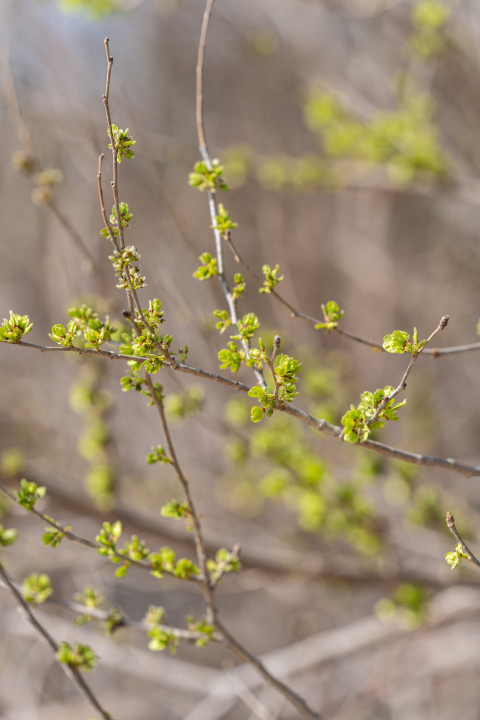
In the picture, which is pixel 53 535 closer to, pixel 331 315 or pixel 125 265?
pixel 125 265

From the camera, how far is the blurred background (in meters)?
2.74

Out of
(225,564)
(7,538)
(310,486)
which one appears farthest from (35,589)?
(310,486)

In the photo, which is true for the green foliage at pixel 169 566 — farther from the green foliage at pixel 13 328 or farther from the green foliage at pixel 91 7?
the green foliage at pixel 91 7

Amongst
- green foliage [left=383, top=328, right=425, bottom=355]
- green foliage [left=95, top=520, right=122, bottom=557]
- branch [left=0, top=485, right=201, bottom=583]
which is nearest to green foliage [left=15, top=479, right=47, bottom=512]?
branch [left=0, top=485, right=201, bottom=583]

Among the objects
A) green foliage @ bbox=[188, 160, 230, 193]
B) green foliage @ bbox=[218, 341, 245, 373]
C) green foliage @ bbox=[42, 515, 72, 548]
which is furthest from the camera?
green foliage @ bbox=[188, 160, 230, 193]

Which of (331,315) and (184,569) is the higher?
(331,315)

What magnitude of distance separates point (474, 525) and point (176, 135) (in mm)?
4634

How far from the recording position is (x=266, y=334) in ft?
8.12

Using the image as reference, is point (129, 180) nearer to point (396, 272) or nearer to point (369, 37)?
point (369, 37)

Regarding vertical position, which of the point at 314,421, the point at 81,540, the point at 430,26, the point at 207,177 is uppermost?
the point at 430,26

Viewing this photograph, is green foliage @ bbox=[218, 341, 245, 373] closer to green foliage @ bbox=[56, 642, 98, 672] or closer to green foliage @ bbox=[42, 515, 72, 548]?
green foliage @ bbox=[42, 515, 72, 548]

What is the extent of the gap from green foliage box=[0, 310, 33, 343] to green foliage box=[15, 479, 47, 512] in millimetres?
420

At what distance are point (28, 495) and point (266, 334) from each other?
148 centimetres

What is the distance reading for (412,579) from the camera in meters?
2.87
